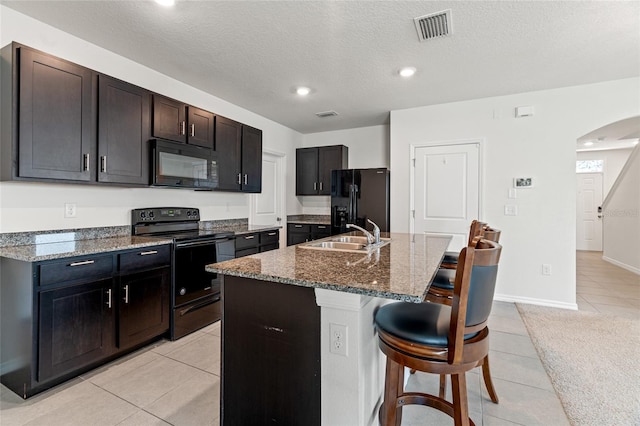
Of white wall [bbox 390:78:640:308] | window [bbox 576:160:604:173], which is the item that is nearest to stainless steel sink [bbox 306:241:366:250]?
white wall [bbox 390:78:640:308]

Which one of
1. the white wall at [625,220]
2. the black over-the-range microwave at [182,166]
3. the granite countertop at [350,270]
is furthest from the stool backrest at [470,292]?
the white wall at [625,220]

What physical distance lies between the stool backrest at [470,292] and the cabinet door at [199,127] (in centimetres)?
294

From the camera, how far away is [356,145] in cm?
544

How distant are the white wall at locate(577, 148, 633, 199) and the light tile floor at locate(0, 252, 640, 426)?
716 centimetres

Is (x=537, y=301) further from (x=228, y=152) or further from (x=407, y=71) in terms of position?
(x=228, y=152)

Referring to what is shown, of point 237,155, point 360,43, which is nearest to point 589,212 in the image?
point 360,43

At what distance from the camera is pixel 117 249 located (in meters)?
2.24

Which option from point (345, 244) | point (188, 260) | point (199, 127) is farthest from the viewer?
point (199, 127)

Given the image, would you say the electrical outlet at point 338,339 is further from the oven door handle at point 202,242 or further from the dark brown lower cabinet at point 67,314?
the oven door handle at point 202,242

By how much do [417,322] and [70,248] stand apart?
237cm

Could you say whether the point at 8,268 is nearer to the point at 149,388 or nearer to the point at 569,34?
the point at 149,388

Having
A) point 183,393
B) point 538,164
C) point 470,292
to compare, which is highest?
point 538,164

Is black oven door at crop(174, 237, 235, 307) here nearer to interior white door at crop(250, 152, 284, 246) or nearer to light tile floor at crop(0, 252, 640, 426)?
light tile floor at crop(0, 252, 640, 426)

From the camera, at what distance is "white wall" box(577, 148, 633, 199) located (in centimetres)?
716
